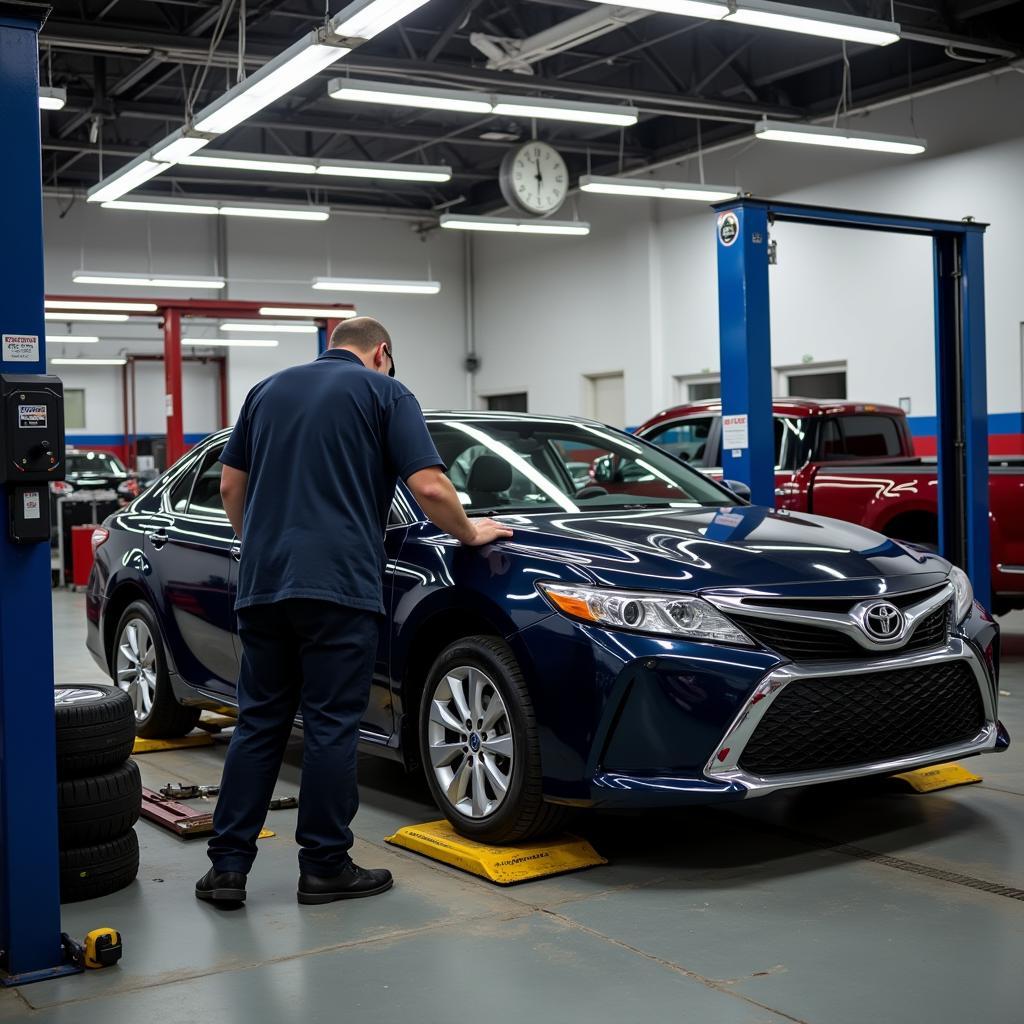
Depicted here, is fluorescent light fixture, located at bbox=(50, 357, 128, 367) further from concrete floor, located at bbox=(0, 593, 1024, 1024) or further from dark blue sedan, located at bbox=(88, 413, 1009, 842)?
concrete floor, located at bbox=(0, 593, 1024, 1024)

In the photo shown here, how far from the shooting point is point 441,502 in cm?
398

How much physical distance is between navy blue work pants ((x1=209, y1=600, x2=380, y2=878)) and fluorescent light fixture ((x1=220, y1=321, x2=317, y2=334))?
21.2 metres

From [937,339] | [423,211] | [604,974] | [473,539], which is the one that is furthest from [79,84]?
[604,974]

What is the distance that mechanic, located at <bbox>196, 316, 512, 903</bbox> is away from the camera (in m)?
3.85

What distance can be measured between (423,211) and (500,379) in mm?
3668

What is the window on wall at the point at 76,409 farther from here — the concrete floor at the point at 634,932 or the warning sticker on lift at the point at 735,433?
the concrete floor at the point at 634,932

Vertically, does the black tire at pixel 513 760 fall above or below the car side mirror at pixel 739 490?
below

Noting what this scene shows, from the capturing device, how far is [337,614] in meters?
3.85

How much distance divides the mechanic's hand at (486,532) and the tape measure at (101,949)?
155cm

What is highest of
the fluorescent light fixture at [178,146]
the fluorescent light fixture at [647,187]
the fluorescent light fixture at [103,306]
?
the fluorescent light fixture at [647,187]

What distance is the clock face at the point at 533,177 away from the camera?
18.3 metres

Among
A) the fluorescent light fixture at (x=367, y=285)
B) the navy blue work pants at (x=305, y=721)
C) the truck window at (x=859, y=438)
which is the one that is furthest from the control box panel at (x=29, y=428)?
the fluorescent light fixture at (x=367, y=285)

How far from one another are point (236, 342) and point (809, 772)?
73.0 ft

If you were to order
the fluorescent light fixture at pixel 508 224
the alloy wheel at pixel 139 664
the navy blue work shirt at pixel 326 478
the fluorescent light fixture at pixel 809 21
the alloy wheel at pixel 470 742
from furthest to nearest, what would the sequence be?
the fluorescent light fixture at pixel 508 224 → the fluorescent light fixture at pixel 809 21 → the alloy wheel at pixel 139 664 → the alloy wheel at pixel 470 742 → the navy blue work shirt at pixel 326 478
